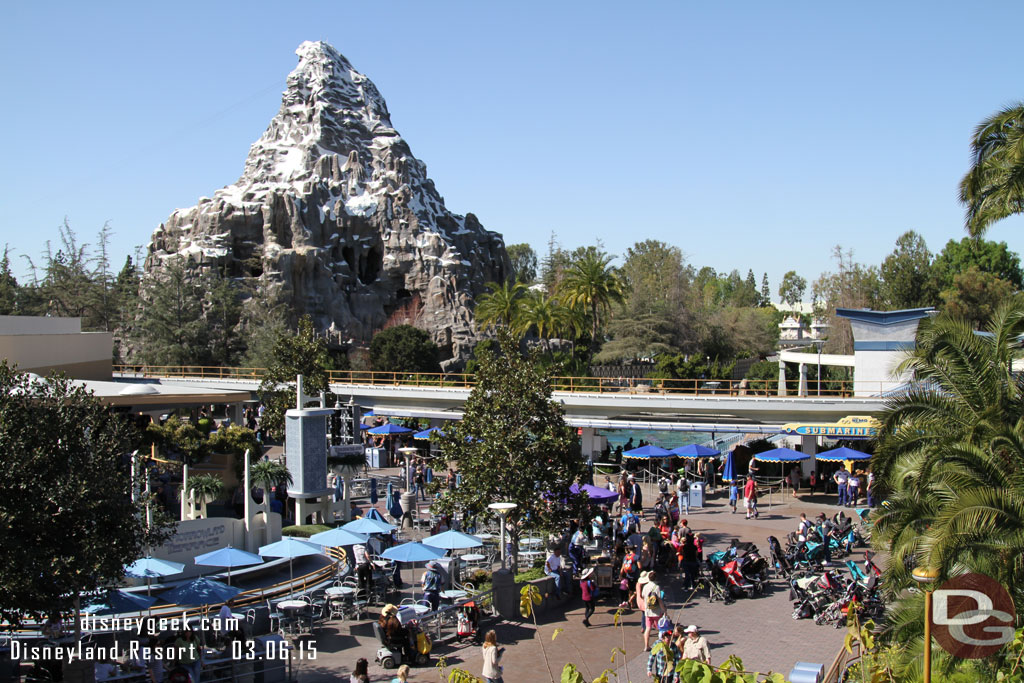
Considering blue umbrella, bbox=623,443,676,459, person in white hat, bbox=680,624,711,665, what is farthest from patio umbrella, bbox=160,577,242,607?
blue umbrella, bbox=623,443,676,459

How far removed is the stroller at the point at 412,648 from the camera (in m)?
14.6

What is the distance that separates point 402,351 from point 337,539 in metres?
47.8

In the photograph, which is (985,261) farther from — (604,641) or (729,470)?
(604,641)

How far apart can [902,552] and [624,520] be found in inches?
430

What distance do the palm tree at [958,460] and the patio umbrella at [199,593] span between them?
10641mm

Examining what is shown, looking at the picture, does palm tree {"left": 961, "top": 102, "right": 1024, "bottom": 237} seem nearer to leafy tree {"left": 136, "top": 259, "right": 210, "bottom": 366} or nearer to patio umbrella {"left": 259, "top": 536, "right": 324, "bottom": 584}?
patio umbrella {"left": 259, "top": 536, "right": 324, "bottom": 584}

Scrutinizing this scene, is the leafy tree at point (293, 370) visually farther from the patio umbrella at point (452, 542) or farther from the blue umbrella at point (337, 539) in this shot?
the patio umbrella at point (452, 542)

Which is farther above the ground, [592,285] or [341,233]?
[341,233]

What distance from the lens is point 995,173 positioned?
16297 millimetres

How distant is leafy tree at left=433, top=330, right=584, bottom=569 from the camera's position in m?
18.8

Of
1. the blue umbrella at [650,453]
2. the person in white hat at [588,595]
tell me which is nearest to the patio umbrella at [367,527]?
the person in white hat at [588,595]

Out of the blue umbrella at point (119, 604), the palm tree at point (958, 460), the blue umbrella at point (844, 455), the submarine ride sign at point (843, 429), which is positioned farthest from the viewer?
the submarine ride sign at point (843, 429)

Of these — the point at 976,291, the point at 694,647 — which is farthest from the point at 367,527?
the point at 976,291

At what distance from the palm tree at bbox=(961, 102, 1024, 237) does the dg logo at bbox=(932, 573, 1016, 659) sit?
11.0 meters
